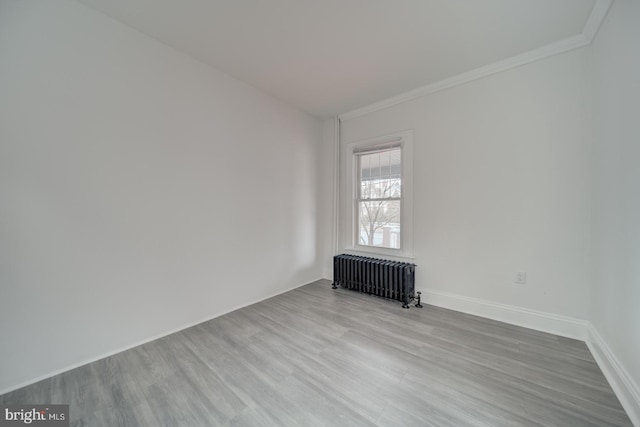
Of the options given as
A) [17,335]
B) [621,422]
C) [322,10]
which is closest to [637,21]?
[322,10]

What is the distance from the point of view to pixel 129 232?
210 cm

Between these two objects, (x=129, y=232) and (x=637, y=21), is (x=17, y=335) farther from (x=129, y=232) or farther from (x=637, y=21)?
(x=637, y=21)

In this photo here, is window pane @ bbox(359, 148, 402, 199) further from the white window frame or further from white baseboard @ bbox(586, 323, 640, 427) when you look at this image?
white baseboard @ bbox(586, 323, 640, 427)

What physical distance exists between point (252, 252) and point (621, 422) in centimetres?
327

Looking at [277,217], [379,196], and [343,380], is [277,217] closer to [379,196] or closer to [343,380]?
[379,196]

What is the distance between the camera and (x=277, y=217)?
3.44 metres

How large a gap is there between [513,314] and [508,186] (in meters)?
1.39

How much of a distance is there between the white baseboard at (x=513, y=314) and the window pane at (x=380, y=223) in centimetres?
86

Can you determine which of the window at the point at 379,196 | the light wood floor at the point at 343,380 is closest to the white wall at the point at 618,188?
the light wood floor at the point at 343,380

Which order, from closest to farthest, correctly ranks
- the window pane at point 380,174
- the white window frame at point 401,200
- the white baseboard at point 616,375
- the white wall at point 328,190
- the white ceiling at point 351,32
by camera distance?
the white baseboard at point 616,375, the white ceiling at point 351,32, the white window frame at point 401,200, the window pane at point 380,174, the white wall at point 328,190

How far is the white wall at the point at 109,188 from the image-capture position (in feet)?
5.36

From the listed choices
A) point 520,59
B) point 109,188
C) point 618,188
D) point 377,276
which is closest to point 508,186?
point 618,188

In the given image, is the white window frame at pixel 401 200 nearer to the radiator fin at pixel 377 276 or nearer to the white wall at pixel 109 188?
the radiator fin at pixel 377 276

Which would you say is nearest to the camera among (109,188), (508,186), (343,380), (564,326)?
(343,380)
